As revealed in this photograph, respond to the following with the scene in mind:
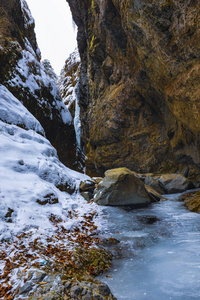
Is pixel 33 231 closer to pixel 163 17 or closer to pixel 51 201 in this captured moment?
pixel 51 201

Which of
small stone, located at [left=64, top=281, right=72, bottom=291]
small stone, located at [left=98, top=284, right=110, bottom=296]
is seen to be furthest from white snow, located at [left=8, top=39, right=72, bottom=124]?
small stone, located at [left=98, top=284, right=110, bottom=296]

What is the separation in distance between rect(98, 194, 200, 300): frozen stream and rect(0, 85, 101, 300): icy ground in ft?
3.17

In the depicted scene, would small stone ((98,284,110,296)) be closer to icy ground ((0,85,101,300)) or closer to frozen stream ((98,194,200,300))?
frozen stream ((98,194,200,300))

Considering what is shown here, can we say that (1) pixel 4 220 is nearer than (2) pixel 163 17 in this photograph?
Yes

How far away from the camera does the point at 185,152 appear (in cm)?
1224

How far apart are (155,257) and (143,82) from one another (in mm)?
11646

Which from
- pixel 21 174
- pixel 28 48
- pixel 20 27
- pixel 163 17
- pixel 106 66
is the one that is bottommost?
pixel 21 174

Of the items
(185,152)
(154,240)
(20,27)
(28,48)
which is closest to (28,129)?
(154,240)

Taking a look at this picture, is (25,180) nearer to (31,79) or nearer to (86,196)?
(86,196)

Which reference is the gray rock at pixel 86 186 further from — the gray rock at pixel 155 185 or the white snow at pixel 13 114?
the gray rock at pixel 155 185

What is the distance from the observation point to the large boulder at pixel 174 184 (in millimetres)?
10359

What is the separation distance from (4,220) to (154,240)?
331 centimetres

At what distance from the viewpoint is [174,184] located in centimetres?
1055

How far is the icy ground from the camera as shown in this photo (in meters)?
2.96
